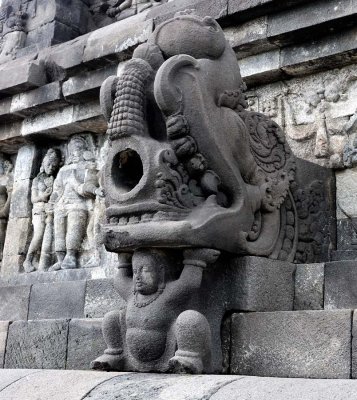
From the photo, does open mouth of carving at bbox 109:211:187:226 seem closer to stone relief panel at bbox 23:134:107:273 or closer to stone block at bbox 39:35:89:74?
stone relief panel at bbox 23:134:107:273

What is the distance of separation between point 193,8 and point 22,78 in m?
2.41

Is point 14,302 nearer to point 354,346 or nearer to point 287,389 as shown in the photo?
point 354,346

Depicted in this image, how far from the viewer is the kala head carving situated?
524 cm

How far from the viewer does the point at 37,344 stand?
6.40m

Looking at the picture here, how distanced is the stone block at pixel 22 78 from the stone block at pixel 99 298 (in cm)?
350

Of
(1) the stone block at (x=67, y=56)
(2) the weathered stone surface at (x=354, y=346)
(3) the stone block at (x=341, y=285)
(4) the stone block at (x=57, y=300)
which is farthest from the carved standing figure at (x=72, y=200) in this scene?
(2) the weathered stone surface at (x=354, y=346)

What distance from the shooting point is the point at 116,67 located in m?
8.71

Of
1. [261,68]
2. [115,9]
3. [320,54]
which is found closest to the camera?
[320,54]

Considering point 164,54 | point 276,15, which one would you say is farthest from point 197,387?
point 276,15

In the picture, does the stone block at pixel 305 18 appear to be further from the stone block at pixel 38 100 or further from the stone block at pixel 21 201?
the stone block at pixel 21 201

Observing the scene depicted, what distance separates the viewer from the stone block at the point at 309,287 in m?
5.47

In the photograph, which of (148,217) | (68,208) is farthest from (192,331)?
(68,208)

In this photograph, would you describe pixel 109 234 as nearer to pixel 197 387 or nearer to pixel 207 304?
pixel 207 304

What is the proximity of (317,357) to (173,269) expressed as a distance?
110 centimetres
